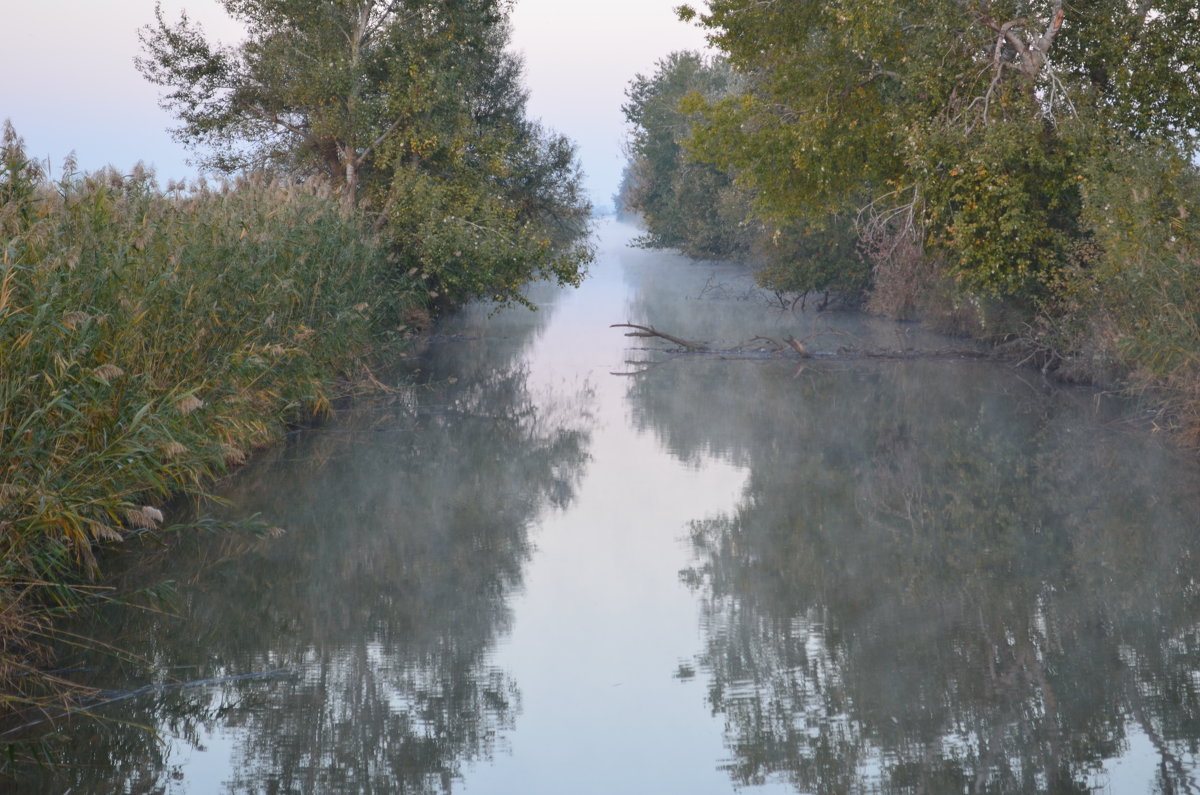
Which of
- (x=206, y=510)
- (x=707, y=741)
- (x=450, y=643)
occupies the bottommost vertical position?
(x=707, y=741)

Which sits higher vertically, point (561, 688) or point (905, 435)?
point (905, 435)

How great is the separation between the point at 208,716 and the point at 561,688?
162 cm

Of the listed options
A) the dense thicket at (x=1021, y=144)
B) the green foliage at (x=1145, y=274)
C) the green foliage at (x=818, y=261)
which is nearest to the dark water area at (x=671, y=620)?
the green foliage at (x=1145, y=274)

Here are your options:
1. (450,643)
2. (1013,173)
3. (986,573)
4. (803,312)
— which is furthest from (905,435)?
(803,312)

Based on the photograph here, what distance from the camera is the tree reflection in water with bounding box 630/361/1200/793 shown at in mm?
4695

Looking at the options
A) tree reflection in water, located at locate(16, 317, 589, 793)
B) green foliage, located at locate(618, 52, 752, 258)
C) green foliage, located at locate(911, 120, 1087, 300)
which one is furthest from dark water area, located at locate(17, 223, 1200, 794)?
green foliage, located at locate(618, 52, 752, 258)

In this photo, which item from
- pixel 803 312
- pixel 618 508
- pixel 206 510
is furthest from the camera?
pixel 803 312

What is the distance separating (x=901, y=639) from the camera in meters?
6.04

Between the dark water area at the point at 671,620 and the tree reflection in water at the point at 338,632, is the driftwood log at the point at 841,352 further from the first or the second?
the tree reflection in water at the point at 338,632

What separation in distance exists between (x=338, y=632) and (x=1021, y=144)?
11920mm

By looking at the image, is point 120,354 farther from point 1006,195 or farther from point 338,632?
point 1006,195

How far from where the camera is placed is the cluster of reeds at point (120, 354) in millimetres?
5219

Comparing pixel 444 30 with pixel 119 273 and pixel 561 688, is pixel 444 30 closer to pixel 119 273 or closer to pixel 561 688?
pixel 119 273

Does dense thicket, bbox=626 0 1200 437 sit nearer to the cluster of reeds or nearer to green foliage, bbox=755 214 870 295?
green foliage, bbox=755 214 870 295
